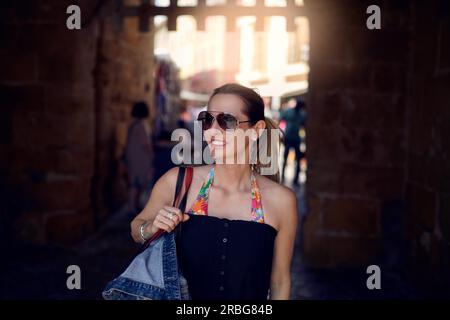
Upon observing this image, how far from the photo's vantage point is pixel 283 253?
1.86m

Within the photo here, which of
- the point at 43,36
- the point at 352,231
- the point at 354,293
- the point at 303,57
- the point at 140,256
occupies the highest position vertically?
the point at 303,57

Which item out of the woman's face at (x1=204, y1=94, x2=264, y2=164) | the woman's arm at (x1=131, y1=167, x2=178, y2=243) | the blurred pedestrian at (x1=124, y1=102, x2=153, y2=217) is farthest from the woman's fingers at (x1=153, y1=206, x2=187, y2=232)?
the blurred pedestrian at (x1=124, y1=102, x2=153, y2=217)

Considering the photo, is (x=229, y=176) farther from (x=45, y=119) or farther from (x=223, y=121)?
(x=45, y=119)

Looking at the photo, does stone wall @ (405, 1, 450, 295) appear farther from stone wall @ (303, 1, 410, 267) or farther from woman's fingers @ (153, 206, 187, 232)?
woman's fingers @ (153, 206, 187, 232)

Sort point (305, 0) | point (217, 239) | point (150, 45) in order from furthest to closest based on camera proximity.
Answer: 1. point (150, 45)
2. point (305, 0)
3. point (217, 239)

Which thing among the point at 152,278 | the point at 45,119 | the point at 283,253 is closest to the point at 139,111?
the point at 45,119

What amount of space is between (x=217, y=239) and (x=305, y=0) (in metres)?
3.61

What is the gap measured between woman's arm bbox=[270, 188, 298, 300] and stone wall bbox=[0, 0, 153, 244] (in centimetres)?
384

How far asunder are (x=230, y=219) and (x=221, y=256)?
6.7 inches

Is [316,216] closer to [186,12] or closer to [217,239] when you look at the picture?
[186,12]

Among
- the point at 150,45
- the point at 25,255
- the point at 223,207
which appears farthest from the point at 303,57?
the point at 223,207

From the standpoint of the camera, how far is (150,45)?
28.2 ft

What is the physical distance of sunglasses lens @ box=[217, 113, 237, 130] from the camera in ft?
6.10

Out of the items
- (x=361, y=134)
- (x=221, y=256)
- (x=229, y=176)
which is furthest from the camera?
(x=361, y=134)
